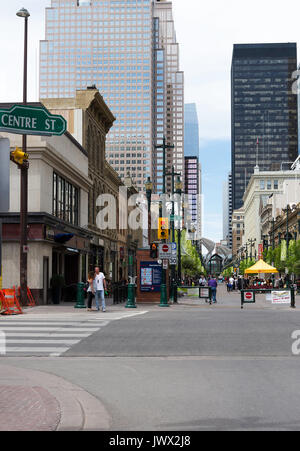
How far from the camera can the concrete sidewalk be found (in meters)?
6.06

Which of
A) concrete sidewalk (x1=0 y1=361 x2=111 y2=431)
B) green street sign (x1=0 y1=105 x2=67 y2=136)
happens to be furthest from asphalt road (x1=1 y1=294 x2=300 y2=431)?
green street sign (x1=0 y1=105 x2=67 y2=136)

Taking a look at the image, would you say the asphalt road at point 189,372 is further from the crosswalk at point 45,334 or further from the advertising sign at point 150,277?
the advertising sign at point 150,277

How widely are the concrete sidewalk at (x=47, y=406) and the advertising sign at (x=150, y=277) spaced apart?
21.6 meters

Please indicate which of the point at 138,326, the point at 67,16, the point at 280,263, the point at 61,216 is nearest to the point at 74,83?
the point at 67,16

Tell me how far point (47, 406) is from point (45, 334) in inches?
306

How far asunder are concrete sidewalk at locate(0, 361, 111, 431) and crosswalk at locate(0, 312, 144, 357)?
123 inches

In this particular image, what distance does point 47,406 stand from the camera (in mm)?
6871

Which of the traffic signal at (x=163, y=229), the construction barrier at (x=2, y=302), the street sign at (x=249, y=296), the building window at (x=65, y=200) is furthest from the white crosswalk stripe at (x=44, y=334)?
the building window at (x=65, y=200)

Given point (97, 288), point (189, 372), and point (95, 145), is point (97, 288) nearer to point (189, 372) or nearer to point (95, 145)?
point (189, 372)

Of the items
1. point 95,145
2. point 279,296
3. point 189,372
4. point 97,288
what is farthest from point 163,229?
point 95,145

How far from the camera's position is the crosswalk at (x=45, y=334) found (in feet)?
40.0

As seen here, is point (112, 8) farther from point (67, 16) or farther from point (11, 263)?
point (11, 263)

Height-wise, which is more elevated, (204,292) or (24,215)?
(24,215)

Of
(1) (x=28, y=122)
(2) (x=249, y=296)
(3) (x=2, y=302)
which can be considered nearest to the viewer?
(1) (x=28, y=122)
